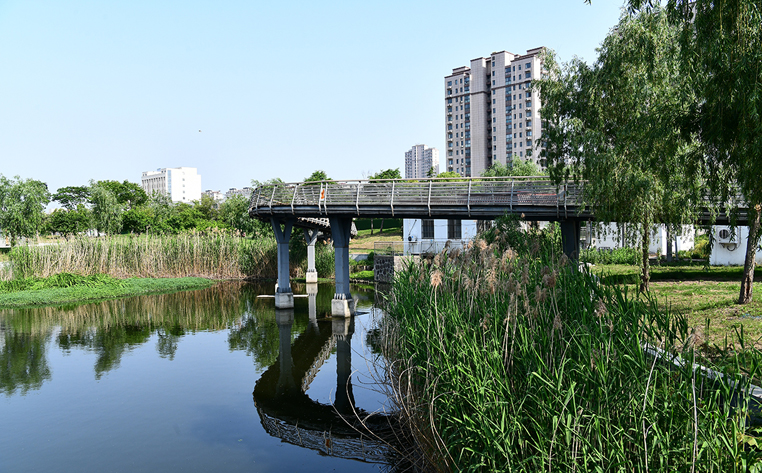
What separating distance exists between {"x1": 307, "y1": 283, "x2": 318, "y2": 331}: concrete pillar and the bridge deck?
4.74 m

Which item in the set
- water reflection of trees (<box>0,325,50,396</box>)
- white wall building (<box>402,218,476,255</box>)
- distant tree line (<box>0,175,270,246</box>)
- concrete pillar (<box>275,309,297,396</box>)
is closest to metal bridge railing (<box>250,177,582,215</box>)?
concrete pillar (<box>275,309,297,396</box>)

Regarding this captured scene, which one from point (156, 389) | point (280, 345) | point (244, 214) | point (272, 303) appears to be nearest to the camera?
point (156, 389)

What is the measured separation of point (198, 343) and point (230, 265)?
1852 cm

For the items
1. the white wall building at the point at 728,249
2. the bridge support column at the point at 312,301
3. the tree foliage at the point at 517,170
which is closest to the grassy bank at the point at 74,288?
the bridge support column at the point at 312,301

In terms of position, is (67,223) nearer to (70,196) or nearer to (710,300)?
(70,196)

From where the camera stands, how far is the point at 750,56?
616 centimetres

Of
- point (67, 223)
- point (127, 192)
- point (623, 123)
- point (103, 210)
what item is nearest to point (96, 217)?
point (103, 210)

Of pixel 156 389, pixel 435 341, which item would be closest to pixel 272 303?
pixel 156 389

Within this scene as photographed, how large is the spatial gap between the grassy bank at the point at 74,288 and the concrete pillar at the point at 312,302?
24.3 ft

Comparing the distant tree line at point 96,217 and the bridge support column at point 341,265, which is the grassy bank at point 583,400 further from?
the distant tree line at point 96,217

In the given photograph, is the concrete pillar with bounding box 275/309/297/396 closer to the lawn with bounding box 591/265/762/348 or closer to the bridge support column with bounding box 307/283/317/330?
the bridge support column with bounding box 307/283/317/330

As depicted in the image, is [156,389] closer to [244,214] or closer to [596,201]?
[596,201]

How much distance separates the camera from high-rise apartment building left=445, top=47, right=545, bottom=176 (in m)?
93.9

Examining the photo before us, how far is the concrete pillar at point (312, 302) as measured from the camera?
21683 millimetres
